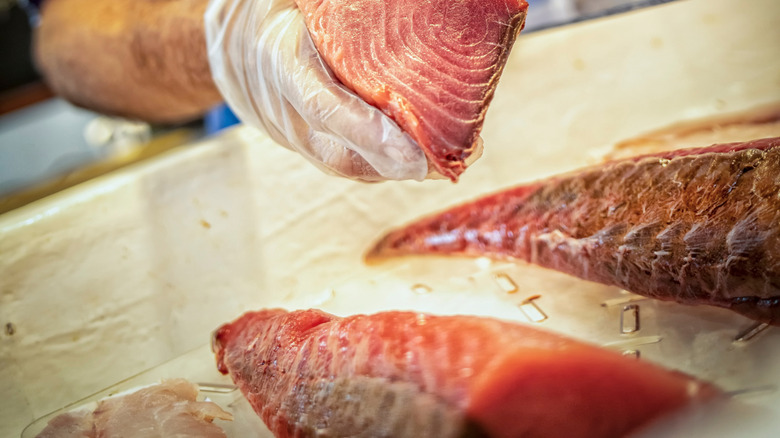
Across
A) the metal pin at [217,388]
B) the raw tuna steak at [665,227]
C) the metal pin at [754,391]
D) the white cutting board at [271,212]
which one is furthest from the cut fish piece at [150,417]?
the metal pin at [754,391]

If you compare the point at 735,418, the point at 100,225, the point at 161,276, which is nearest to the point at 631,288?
the point at 735,418

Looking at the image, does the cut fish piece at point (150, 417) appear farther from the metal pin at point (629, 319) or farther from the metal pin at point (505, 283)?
the metal pin at point (629, 319)

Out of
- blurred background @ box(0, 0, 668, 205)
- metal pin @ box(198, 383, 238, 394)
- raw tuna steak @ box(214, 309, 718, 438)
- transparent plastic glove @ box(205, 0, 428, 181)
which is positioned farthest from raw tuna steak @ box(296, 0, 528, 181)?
blurred background @ box(0, 0, 668, 205)

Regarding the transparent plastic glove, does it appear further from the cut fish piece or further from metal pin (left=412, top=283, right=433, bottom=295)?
the cut fish piece

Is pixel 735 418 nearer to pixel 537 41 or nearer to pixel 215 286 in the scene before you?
pixel 215 286

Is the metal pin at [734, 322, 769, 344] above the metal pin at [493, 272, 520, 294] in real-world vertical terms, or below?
above

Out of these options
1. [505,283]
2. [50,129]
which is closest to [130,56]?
[505,283]

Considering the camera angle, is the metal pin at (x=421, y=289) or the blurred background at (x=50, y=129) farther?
the blurred background at (x=50, y=129)
